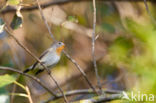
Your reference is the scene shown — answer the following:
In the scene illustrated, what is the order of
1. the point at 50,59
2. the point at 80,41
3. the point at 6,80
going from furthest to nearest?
the point at 80,41 → the point at 50,59 → the point at 6,80

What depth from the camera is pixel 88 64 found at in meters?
5.65

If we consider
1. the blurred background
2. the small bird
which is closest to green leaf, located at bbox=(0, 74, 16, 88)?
the small bird

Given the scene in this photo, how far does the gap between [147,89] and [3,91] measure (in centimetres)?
192

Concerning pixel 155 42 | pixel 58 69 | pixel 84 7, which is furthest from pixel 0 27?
pixel 84 7

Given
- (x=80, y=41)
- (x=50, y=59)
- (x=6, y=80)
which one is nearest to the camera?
(x=6, y=80)

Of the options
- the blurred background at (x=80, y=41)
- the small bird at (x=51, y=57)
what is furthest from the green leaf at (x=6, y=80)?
the blurred background at (x=80, y=41)

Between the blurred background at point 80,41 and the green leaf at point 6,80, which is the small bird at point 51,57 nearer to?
the blurred background at point 80,41

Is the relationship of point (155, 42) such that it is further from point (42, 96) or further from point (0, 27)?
point (42, 96)

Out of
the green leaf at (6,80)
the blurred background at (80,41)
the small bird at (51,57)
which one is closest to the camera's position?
the green leaf at (6,80)

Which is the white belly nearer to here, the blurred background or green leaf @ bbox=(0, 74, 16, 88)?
the blurred background

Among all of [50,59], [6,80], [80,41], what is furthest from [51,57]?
[6,80]

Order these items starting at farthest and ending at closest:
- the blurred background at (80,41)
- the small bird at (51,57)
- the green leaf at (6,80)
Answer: the blurred background at (80,41), the small bird at (51,57), the green leaf at (6,80)

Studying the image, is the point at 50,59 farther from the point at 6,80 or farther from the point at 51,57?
the point at 6,80

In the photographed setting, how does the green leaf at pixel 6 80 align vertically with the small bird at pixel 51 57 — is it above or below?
above
